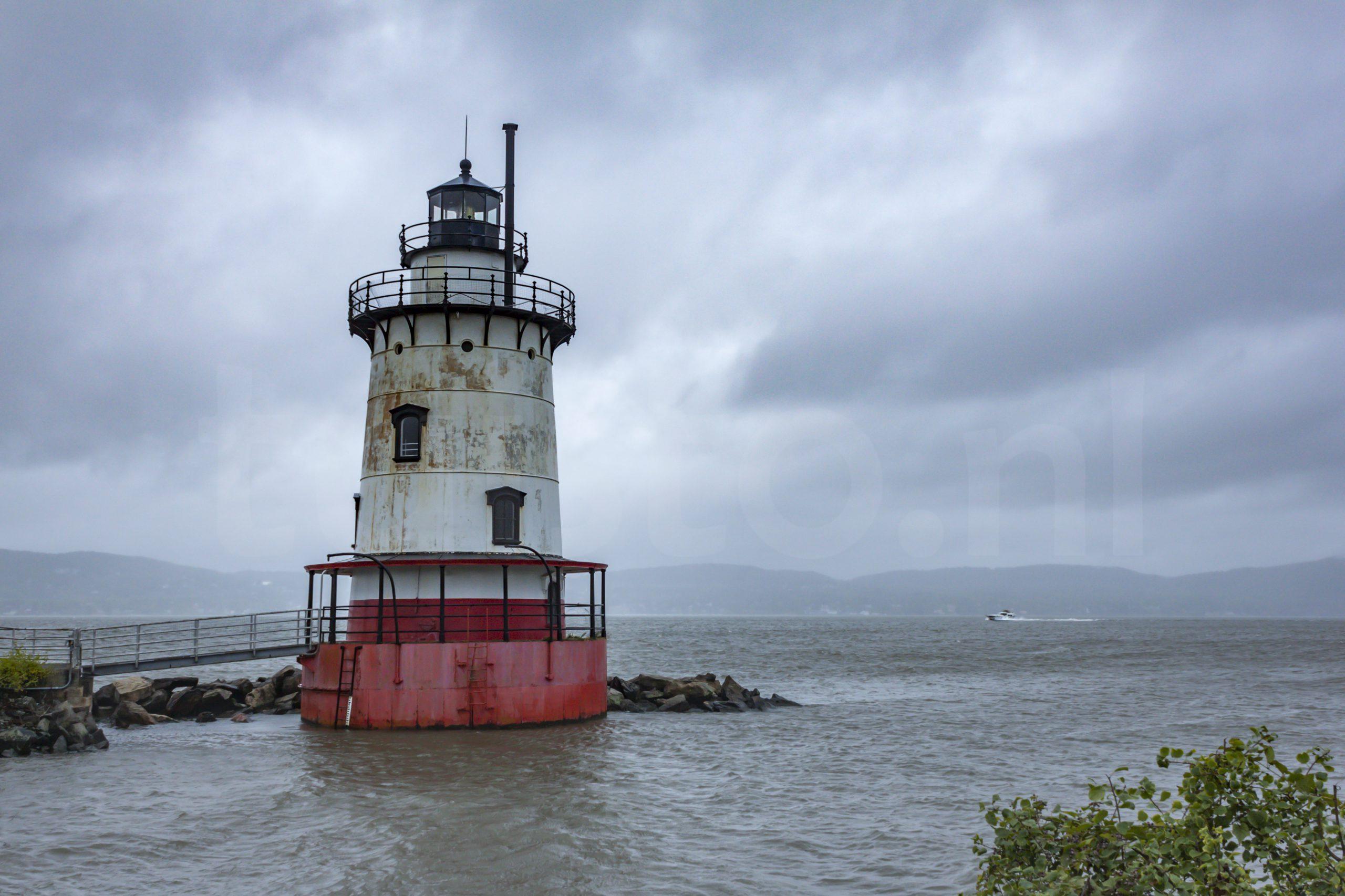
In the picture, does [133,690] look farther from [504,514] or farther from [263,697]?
[504,514]

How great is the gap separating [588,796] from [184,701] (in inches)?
617

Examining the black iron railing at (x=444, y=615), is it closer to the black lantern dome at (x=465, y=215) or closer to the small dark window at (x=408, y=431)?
the small dark window at (x=408, y=431)

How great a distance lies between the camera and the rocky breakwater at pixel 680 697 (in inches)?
1196

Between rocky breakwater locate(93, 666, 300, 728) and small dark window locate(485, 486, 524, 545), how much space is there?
28.0 ft

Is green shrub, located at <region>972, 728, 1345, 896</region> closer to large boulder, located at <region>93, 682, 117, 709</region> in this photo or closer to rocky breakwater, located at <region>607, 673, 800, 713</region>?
rocky breakwater, located at <region>607, 673, 800, 713</region>

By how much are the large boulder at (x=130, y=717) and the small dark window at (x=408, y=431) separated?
9244 mm

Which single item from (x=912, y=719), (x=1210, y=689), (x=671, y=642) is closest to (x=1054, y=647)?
(x=671, y=642)

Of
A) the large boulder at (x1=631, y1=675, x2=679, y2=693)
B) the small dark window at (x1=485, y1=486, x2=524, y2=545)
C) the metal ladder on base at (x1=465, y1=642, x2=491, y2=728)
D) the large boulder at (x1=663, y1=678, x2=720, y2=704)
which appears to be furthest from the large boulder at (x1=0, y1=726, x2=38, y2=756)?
the large boulder at (x1=663, y1=678, x2=720, y2=704)

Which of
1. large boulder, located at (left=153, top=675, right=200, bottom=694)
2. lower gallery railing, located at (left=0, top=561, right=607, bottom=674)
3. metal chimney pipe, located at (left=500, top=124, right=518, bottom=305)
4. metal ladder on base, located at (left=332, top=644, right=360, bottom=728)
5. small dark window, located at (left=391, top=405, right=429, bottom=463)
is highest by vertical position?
metal chimney pipe, located at (left=500, top=124, right=518, bottom=305)

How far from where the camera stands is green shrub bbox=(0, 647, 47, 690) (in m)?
21.6

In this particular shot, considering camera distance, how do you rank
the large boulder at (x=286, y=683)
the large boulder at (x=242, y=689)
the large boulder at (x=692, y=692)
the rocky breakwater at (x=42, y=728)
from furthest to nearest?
1. the large boulder at (x=692, y=692)
2. the large boulder at (x=242, y=689)
3. the large boulder at (x=286, y=683)
4. the rocky breakwater at (x=42, y=728)

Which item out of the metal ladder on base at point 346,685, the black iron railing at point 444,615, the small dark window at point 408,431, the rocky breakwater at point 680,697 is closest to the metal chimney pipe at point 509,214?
the small dark window at point 408,431

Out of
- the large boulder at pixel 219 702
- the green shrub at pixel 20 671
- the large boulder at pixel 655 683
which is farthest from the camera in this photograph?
the large boulder at pixel 655 683

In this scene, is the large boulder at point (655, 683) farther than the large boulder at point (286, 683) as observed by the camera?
Yes
